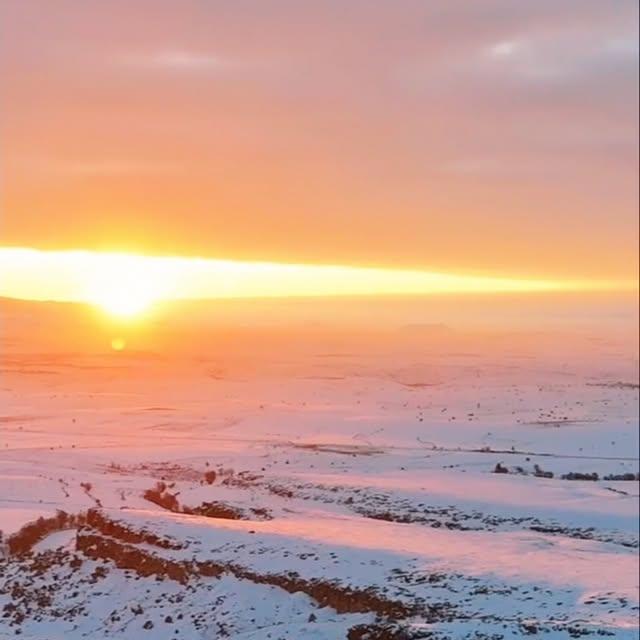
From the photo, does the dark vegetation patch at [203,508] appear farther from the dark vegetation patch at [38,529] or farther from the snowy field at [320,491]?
the dark vegetation patch at [38,529]

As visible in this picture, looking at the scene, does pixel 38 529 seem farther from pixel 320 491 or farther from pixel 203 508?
pixel 320 491

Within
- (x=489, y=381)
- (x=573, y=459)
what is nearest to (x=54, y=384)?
(x=489, y=381)

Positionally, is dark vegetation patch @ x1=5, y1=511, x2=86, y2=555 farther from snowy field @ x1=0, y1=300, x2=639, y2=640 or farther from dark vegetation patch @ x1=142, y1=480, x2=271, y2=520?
dark vegetation patch @ x1=142, y1=480, x2=271, y2=520

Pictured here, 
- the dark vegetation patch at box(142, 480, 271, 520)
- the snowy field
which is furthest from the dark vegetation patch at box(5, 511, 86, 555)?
the dark vegetation patch at box(142, 480, 271, 520)

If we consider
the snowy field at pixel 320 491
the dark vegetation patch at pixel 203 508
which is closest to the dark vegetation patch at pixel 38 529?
the snowy field at pixel 320 491

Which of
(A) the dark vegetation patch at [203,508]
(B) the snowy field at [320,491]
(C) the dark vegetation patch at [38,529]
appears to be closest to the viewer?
(C) the dark vegetation patch at [38,529]

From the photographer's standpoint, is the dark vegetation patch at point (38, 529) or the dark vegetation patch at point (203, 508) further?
the dark vegetation patch at point (203, 508)

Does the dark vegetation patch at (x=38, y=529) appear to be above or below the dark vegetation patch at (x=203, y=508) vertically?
above

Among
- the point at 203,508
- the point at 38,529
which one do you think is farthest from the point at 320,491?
the point at 38,529
